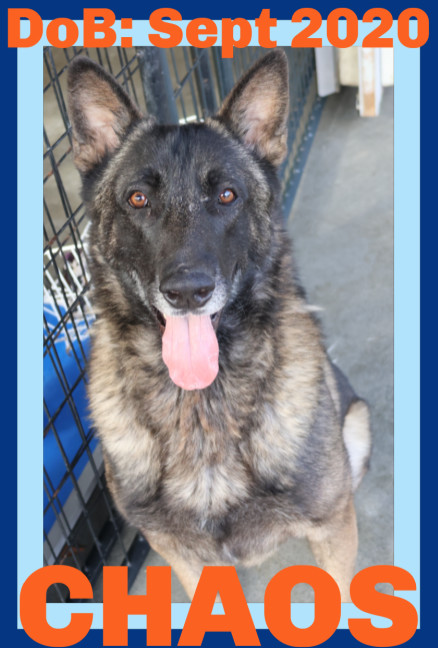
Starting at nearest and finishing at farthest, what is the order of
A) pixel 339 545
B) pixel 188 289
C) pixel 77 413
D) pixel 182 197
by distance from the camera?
1. pixel 188 289
2. pixel 182 197
3. pixel 339 545
4. pixel 77 413

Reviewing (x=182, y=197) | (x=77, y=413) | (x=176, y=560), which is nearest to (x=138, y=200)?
(x=182, y=197)

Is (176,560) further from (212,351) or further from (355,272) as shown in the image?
(355,272)

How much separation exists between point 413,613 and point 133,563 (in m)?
1.15

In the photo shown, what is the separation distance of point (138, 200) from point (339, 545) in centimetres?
122

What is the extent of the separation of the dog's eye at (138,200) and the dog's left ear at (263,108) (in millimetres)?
356

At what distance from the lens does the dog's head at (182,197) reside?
168 centimetres

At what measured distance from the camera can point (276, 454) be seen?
6.49 ft

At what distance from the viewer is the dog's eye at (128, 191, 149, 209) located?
5.80 feet

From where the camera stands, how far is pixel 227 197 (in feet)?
5.87

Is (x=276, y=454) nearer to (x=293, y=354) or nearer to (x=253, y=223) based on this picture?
(x=293, y=354)

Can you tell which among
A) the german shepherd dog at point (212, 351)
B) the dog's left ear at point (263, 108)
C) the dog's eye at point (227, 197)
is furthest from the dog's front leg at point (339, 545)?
the dog's left ear at point (263, 108)

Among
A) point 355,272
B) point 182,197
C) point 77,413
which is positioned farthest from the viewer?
point 355,272

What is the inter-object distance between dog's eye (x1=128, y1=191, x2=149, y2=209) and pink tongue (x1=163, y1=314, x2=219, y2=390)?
0.99ft

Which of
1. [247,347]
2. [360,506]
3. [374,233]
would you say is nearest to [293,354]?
[247,347]
